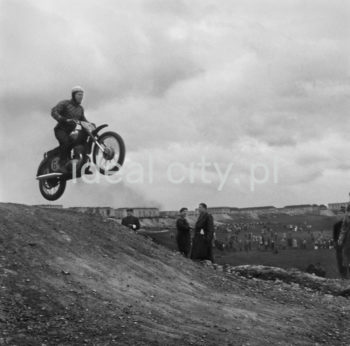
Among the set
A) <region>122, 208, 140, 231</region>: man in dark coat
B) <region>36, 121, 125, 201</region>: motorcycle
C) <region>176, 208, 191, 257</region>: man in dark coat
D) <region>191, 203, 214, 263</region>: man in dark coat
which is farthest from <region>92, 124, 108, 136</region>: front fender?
<region>176, 208, 191, 257</region>: man in dark coat

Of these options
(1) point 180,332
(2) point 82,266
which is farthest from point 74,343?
(2) point 82,266

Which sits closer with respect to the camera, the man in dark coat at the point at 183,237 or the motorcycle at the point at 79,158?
the motorcycle at the point at 79,158

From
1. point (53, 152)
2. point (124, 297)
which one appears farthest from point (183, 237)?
point (124, 297)

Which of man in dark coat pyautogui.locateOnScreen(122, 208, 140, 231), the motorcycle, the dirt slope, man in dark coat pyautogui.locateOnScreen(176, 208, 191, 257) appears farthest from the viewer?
man in dark coat pyautogui.locateOnScreen(122, 208, 140, 231)

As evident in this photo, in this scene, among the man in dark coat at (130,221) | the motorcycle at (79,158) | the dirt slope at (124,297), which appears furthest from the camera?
the man in dark coat at (130,221)

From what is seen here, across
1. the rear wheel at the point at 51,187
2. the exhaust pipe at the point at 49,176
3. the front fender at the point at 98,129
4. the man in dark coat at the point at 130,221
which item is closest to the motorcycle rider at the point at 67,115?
the exhaust pipe at the point at 49,176

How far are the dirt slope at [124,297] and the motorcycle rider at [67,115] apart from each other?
5.71 ft

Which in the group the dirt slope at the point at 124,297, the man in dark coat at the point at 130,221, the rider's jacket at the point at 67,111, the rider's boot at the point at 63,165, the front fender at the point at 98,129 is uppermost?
the rider's jacket at the point at 67,111

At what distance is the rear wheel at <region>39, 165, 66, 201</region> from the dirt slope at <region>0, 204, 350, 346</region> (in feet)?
2.43

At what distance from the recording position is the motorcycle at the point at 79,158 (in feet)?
36.6

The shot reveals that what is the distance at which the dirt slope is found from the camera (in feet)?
21.0

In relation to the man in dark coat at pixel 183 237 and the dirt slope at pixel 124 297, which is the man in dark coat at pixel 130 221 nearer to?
the man in dark coat at pixel 183 237

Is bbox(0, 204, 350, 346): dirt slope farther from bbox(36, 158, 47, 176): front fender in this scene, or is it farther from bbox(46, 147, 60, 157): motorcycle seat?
bbox(46, 147, 60, 157): motorcycle seat

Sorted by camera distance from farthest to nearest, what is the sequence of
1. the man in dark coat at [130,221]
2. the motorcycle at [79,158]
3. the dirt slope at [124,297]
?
the man in dark coat at [130,221], the motorcycle at [79,158], the dirt slope at [124,297]
